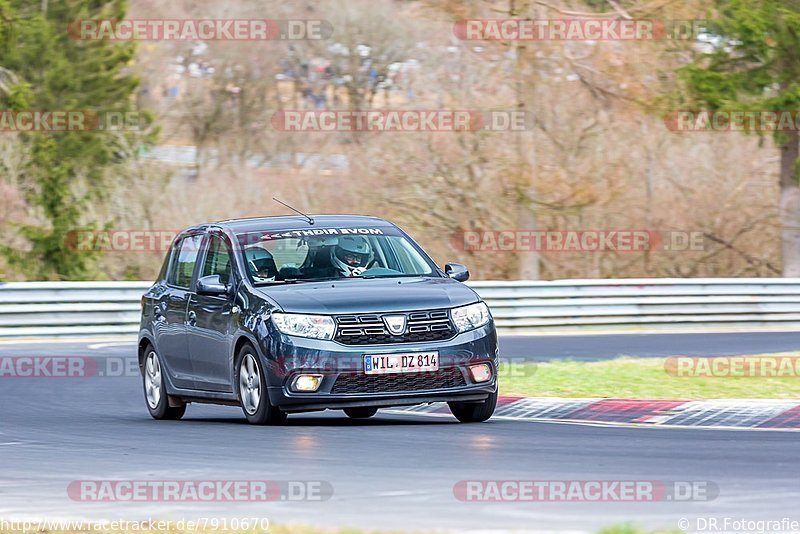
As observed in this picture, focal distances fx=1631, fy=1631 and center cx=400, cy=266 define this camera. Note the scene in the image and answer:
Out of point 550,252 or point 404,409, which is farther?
point 550,252

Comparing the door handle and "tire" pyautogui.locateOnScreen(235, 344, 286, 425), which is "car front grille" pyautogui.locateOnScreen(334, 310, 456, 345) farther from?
the door handle

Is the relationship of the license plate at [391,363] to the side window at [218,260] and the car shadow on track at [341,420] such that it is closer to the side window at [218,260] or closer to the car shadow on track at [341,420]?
the car shadow on track at [341,420]

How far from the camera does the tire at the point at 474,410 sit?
1270cm

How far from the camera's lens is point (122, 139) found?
140ft

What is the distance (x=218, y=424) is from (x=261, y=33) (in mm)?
37145

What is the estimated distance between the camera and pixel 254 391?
12398 millimetres

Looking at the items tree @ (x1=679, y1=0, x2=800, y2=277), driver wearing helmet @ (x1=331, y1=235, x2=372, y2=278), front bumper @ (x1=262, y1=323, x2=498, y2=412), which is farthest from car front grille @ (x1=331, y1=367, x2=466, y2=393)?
tree @ (x1=679, y1=0, x2=800, y2=277)

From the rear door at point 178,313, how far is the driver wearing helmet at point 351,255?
4.76ft

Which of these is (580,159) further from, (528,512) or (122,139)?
(528,512)

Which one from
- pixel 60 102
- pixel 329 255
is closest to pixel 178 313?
pixel 329 255

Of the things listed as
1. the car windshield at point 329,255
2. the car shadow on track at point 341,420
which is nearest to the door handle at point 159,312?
the car shadow on track at point 341,420

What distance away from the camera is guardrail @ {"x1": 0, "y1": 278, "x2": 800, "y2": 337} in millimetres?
24703

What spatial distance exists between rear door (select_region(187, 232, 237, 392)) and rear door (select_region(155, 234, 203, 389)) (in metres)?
0.15

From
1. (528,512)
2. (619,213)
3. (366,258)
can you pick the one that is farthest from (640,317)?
(528,512)
